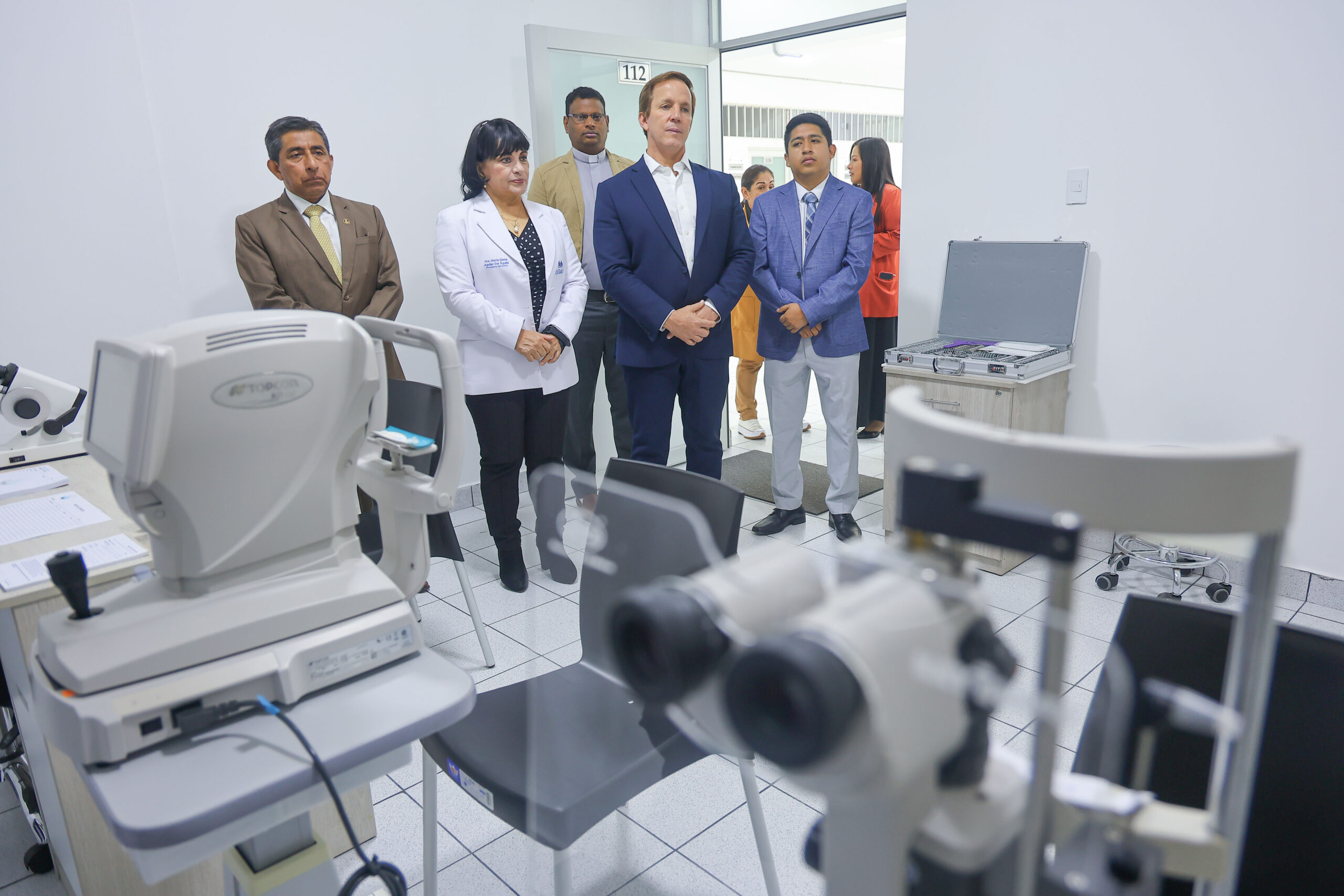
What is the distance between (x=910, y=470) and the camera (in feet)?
1.59

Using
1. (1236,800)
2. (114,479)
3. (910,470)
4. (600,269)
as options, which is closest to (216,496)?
(114,479)

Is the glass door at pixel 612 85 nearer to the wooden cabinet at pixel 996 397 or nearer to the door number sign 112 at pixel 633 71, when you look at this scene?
the door number sign 112 at pixel 633 71

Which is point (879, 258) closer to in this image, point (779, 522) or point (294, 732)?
point (779, 522)

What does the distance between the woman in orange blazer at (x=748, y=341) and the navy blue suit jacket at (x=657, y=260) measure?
1.60 meters

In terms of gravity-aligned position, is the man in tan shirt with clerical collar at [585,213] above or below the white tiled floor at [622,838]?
above

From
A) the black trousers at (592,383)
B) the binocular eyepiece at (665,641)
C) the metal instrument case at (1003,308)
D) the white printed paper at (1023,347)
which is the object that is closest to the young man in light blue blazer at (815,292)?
the metal instrument case at (1003,308)

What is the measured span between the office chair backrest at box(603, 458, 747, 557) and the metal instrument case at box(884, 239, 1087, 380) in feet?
5.91

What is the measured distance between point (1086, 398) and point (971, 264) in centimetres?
69

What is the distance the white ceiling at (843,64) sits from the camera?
700 cm

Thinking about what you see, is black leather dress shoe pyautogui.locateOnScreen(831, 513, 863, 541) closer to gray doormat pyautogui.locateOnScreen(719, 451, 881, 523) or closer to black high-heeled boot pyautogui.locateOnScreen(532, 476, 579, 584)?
gray doormat pyautogui.locateOnScreen(719, 451, 881, 523)

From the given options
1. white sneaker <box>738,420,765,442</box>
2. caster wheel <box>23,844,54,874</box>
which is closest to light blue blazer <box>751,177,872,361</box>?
white sneaker <box>738,420,765,442</box>

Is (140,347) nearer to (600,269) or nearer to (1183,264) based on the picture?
(600,269)

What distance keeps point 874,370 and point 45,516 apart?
3.94 meters

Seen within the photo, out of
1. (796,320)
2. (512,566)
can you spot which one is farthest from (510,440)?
(796,320)
